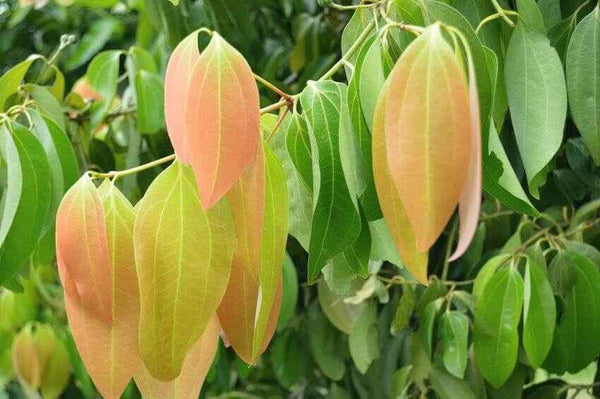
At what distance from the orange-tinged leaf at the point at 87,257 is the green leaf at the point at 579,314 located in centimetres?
Answer: 67

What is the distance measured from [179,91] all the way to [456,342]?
670 millimetres

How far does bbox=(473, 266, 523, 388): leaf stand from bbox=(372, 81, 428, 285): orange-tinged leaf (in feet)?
1.87

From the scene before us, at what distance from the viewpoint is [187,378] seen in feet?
2.25

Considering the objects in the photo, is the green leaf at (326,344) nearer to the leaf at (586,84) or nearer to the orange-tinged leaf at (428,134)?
the leaf at (586,84)

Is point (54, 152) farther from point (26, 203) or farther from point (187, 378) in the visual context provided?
point (187, 378)

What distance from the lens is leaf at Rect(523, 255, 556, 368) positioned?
1.11 meters

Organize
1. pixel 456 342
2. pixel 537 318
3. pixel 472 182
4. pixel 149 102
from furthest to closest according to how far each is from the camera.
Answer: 1. pixel 149 102
2. pixel 456 342
3. pixel 537 318
4. pixel 472 182

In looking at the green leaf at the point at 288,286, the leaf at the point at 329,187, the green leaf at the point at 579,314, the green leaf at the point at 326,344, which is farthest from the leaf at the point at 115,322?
the green leaf at the point at 326,344

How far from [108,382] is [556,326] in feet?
2.24

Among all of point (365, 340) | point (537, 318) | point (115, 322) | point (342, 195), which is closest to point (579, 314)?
point (537, 318)

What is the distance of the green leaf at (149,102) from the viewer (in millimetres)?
1454

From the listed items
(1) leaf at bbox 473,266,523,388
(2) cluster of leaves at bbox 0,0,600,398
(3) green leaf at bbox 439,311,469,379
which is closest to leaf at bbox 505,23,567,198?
(2) cluster of leaves at bbox 0,0,600,398

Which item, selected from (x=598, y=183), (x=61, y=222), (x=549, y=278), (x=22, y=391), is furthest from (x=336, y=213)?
(x=22, y=391)

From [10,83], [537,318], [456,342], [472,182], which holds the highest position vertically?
[472,182]
